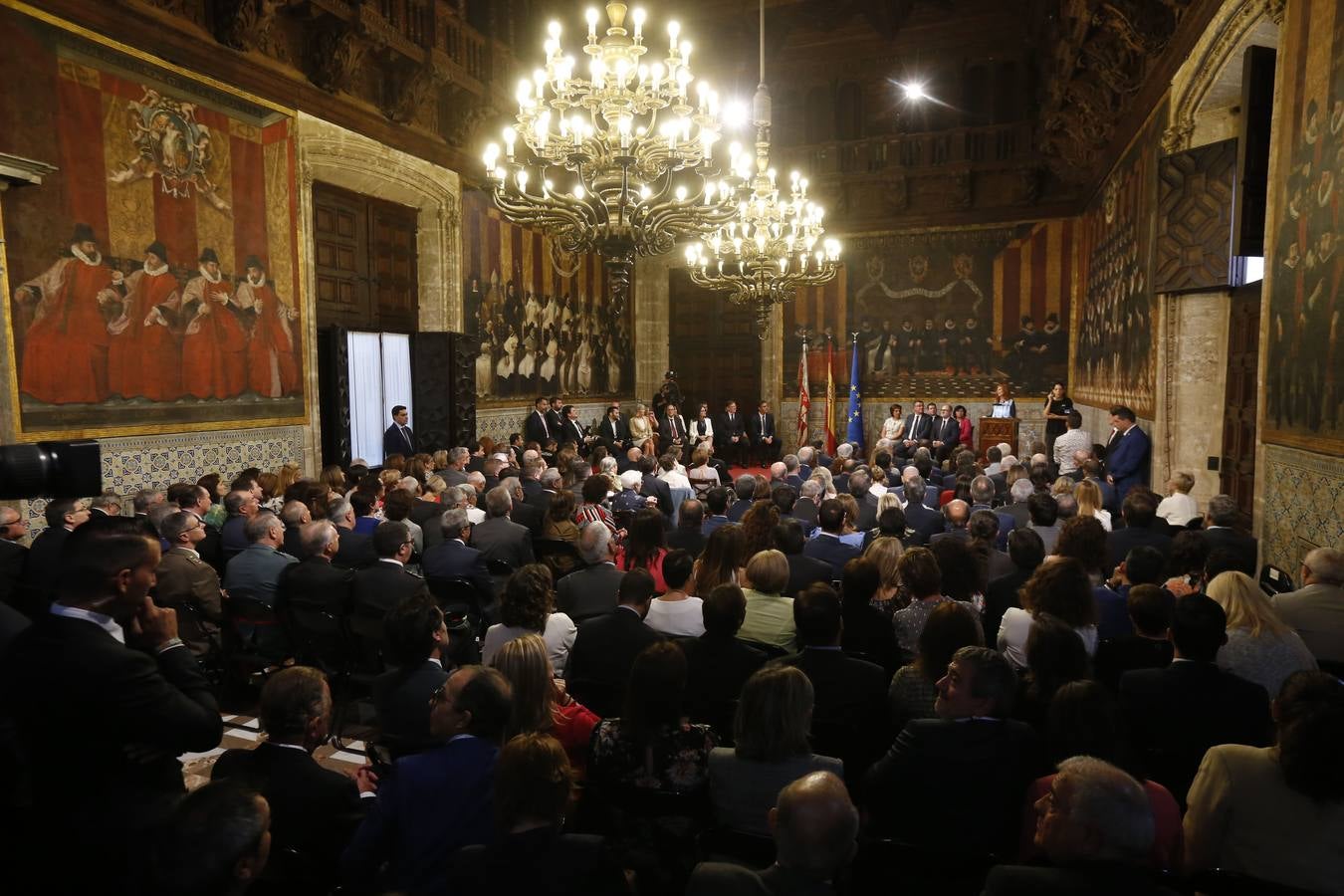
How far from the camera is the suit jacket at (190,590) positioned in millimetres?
4574

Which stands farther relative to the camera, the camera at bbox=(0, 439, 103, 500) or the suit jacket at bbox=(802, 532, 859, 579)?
the suit jacket at bbox=(802, 532, 859, 579)

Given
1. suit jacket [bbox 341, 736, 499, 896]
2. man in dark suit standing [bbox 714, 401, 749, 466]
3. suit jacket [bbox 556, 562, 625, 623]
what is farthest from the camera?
man in dark suit standing [bbox 714, 401, 749, 466]

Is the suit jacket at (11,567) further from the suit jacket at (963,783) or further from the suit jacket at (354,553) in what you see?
the suit jacket at (963,783)

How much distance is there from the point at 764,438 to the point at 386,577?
A: 43.4 ft

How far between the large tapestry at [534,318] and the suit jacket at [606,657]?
346 inches

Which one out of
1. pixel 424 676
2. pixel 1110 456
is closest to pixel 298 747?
pixel 424 676

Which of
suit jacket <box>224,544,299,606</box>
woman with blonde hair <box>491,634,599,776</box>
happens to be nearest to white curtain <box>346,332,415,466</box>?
suit jacket <box>224,544,299,606</box>

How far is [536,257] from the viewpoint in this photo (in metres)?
15.0

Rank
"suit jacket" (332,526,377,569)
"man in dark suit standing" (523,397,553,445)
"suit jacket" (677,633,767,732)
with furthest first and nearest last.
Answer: "man in dark suit standing" (523,397,553,445), "suit jacket" (332,526,377,569), "suit jacket" (677,633,767,732)

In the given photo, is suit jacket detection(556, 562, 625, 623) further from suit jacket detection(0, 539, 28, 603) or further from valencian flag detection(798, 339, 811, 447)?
valencian flag detection(798, 339, 811, 447)

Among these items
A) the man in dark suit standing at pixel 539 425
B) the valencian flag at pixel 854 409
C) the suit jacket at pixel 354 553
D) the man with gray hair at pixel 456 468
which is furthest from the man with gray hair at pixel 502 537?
the valencian flag at pixel 854 409

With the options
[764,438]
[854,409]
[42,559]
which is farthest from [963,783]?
[854,409]

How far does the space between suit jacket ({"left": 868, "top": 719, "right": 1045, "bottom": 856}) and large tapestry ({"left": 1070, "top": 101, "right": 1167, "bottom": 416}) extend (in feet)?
27.1

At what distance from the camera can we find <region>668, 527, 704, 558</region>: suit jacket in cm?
555
